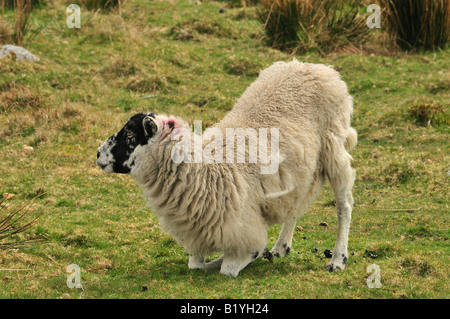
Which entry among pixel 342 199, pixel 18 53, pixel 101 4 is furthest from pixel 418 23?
pixel 18 53

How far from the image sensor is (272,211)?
6578mm

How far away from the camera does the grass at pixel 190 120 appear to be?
633 cm

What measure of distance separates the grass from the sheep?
1.24 ft

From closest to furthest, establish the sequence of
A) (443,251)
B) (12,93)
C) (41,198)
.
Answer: (443,251) < (41,198) < (12,93)

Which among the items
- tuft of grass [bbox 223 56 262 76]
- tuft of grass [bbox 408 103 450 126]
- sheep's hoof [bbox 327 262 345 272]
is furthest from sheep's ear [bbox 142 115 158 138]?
tuft of grass [bbox 223 56 262 76]

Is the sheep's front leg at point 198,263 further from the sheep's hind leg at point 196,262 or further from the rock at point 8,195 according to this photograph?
the rock at point 8,195

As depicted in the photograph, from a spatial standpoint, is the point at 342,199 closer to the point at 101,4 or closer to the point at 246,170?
the point at 246,170

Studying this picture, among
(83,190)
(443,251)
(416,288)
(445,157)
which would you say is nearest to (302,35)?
(445,157)

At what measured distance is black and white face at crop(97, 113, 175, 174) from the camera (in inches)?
248

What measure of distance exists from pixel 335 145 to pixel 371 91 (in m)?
6.17

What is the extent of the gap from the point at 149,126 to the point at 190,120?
4.95 m

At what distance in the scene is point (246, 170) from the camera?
Answer: 6453 millimetres

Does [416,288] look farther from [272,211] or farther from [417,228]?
[417,228]

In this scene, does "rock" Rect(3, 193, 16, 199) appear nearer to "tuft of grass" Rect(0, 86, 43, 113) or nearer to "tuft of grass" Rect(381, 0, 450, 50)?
"tuft of grass" Rect(0, 86, 43, 113)
